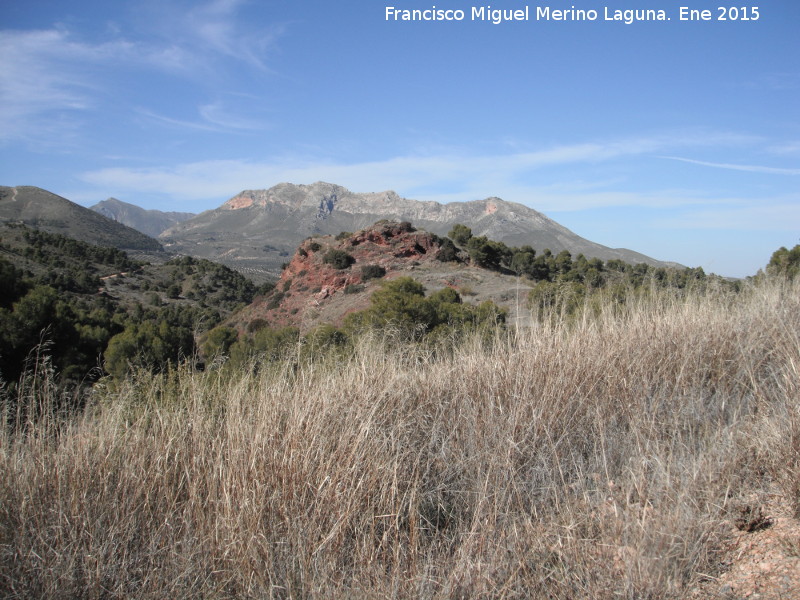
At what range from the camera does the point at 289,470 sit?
237cm

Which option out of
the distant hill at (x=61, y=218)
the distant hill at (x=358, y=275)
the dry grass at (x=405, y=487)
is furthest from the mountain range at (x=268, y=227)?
the dry grass at (x=405, y=487)

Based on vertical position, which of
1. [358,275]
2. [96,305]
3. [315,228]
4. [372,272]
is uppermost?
[315,228]

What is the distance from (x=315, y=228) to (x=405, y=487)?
169 metres

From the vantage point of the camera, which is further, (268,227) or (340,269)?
(268,227)

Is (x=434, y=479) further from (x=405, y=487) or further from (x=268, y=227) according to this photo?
(x=268, y=227)

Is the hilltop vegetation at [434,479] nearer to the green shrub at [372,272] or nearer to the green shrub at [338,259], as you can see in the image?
the green shrub at [372,272]

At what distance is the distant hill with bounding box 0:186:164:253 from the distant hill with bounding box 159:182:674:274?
19.7 metres

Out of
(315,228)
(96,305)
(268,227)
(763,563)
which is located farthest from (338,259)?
(268,227)

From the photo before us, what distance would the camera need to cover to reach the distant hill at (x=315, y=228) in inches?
4665

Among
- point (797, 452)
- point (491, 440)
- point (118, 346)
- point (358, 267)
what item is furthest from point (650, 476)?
point (358, 267)

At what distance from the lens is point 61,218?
87.8 meters

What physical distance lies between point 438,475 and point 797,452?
1.59m

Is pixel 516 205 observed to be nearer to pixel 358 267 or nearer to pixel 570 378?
pixel 358 267

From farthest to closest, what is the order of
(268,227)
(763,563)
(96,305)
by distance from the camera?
(268,227)
(96,305)
(763,563)
